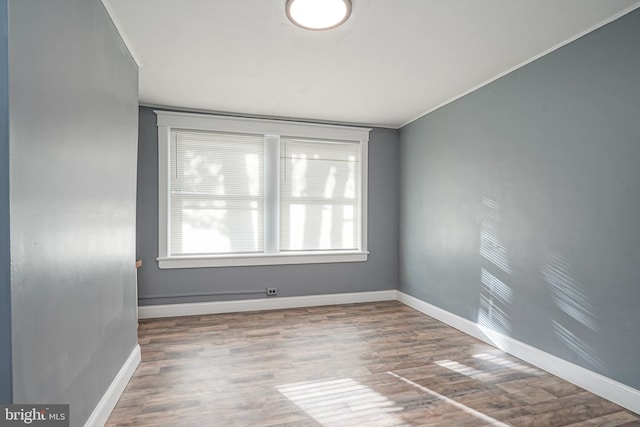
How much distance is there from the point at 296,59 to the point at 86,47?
1.46 meters

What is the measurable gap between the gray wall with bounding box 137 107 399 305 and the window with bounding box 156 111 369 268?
11 centimetres

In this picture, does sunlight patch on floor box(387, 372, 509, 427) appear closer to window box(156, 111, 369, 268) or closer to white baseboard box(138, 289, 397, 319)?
white baseboard box(138, 289, 397, 319)

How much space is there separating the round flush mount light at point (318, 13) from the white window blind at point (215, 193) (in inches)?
85.2

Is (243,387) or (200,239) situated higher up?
(200,239)

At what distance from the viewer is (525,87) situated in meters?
2.68

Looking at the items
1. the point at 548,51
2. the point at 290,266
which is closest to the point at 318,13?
the point at 548,51

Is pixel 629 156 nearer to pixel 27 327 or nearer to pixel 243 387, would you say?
pixel 243 387

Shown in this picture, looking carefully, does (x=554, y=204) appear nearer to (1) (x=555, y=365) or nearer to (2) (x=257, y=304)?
(1) (x=555, y=365)

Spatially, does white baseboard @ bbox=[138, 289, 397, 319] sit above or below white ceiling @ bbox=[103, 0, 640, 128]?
below

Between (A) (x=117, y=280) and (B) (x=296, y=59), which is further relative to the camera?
(B) (x=296, y=59)

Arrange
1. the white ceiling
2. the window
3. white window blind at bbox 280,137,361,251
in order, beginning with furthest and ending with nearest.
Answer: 1. white window blind at bbox 280,137,361,251
2. the window
3. the white ceiling

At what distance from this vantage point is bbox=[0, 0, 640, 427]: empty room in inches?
54.6

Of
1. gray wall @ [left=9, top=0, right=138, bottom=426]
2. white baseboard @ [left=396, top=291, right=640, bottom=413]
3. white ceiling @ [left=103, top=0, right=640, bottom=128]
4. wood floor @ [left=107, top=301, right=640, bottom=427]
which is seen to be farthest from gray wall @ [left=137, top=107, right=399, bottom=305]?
gray wall @ [left=9, top=0, right=138, bottom=426]

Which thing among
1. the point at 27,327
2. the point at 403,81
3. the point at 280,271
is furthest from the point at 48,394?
the point at 403,81
